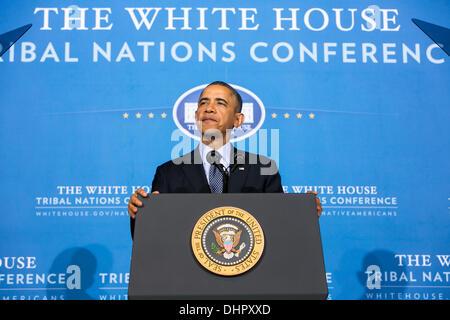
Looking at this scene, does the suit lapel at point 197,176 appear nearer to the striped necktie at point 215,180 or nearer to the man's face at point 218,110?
the striped necktie at point 215,180

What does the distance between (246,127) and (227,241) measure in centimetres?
176

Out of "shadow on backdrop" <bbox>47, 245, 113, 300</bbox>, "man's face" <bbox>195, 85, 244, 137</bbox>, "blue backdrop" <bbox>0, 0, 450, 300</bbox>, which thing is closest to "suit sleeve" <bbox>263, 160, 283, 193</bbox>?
"man's face" <bbox>195, 85, 244, 137</bbox>

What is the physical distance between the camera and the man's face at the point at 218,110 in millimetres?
2650

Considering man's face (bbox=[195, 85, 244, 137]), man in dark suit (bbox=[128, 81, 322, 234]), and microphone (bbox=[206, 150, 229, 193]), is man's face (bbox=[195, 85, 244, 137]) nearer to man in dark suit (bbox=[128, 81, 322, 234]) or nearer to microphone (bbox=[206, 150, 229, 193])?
man in dark suit (bbox=[128, 81, 322, 234])

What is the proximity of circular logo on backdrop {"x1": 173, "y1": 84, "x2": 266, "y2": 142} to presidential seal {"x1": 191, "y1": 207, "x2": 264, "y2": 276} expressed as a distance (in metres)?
1.65

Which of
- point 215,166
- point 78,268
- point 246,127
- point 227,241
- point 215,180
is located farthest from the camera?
point 246,127

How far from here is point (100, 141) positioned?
10.6 ft

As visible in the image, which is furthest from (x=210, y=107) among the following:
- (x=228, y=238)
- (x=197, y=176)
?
(x=228, y=238)

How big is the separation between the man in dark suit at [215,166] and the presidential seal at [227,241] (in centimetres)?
36

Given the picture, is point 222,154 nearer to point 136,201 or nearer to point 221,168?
point 221,168

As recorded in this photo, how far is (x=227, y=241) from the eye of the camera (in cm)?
155

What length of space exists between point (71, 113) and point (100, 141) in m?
0.28

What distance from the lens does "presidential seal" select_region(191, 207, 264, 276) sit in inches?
59.5

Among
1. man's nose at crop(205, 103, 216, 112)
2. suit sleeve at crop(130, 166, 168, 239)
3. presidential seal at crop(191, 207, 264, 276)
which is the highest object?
man's nose at crop(205, 103, 216, 112)
